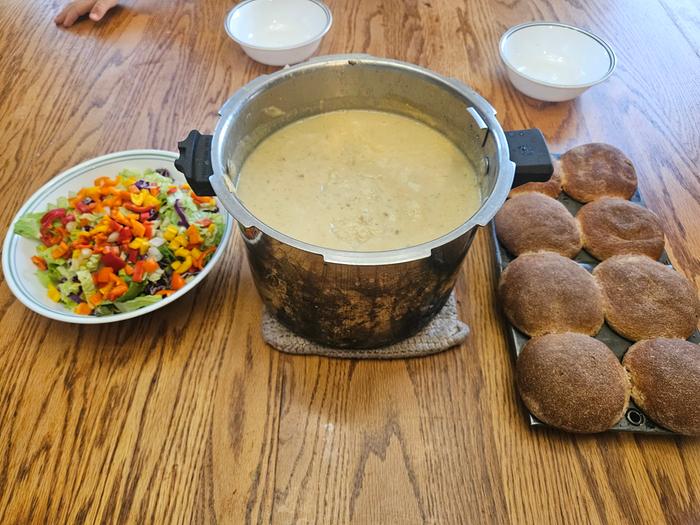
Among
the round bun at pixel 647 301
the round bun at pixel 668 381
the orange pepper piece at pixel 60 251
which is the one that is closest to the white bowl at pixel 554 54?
the round bun at pixel 647 301

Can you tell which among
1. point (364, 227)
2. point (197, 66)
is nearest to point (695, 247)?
point (364, 227)

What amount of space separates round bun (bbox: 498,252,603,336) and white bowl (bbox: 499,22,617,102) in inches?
27.6

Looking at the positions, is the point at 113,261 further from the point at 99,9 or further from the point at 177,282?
the point at 99,9

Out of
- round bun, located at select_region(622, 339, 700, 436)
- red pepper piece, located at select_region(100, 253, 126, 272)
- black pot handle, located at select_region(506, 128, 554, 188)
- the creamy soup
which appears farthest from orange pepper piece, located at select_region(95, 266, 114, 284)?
round bun, located at select_region(622, 339, 700, 436)

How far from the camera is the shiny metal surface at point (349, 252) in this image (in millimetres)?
714

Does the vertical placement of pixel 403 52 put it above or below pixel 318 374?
above

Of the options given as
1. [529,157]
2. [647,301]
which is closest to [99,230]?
[529,157]

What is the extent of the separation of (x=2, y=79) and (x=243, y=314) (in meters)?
1.24

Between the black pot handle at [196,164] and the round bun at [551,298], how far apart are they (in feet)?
1.97

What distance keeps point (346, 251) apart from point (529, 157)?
1.15 feet

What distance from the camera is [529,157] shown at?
0.81 m

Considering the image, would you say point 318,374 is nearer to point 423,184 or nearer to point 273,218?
point 273,218

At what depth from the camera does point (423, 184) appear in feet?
3.39

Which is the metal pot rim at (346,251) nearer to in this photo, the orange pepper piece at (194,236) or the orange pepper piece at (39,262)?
the orange pepper piece at (194,236)
